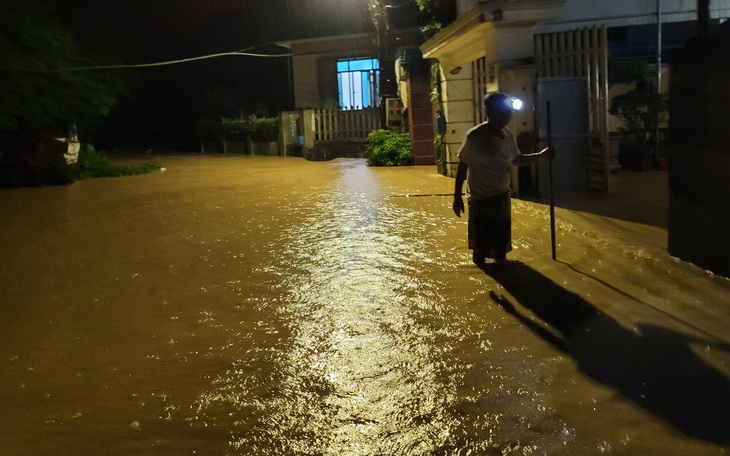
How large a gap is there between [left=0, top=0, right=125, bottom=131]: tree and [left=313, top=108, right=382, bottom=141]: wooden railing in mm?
9366

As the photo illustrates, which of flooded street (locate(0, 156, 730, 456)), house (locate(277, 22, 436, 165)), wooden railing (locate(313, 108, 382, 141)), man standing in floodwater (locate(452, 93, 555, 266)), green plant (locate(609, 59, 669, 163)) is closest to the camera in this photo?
flooded street (locate(0, 156, 730, 456))

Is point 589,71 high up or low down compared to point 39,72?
down

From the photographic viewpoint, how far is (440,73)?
14492 millimetres

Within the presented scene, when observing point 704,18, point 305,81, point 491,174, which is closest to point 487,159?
point 491,174

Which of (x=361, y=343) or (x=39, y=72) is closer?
(x=361, y=343)

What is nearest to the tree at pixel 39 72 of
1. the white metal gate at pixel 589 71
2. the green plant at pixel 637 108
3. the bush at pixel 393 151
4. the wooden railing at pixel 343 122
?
the bush at pixel 393 151

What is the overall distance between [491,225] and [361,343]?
7.49 ft

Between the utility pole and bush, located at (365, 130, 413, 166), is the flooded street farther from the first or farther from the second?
bush, located at (365, 130, 413, 166)

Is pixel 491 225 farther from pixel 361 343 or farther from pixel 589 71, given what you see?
pixel 589 71

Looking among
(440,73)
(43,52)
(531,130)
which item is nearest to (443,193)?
(531,130)

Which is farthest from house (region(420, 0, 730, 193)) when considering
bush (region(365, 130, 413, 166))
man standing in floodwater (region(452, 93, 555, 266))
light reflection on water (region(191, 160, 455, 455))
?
bush (region(365, 130, 413, 166))

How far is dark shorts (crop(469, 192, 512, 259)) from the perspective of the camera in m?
6.85

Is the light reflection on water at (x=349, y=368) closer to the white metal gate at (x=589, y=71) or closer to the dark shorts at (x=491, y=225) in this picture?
the dark shorts at (x=491, y=225)

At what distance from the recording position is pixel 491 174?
6.77 metres
